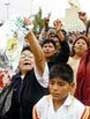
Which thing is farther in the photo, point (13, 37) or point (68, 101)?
point (13, 37)

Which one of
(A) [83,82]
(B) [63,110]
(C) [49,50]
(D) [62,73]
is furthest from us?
(C) [49,50]

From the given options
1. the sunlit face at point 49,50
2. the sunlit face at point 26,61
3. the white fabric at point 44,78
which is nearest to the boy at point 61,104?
the white fabric at point 44,78

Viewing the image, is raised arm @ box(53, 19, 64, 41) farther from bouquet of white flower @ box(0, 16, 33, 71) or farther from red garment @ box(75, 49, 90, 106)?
bouquet of white flower @ box(0, 16, 33, 71)

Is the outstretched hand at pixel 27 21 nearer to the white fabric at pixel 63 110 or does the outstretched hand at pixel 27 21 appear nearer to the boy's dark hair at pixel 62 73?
the boy's dark hair at pixel 62 73

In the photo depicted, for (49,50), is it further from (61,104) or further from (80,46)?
(61,104)

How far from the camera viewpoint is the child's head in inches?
107

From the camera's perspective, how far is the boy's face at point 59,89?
107 inches

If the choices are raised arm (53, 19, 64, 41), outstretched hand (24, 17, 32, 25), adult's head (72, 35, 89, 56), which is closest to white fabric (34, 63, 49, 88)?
outstretched hand (24, 17, 32, 25)

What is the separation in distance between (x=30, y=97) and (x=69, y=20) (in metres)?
1.88

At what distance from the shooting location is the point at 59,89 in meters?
2.73

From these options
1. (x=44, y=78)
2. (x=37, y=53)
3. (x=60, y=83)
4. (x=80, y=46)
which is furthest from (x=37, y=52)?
(x=80, y=46)

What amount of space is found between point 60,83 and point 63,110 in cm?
18

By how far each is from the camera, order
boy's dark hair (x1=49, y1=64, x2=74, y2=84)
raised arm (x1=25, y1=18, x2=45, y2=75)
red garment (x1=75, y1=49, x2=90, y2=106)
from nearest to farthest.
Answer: boy's dark hair (x1=49, y1=64, x2=74, y2=84) < raised arm (x1=25, y1=18, x2=45, y2=75) < red garment (x1=75, y1=49, x2=90, y2=106)

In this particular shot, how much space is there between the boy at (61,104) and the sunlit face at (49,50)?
951mm
